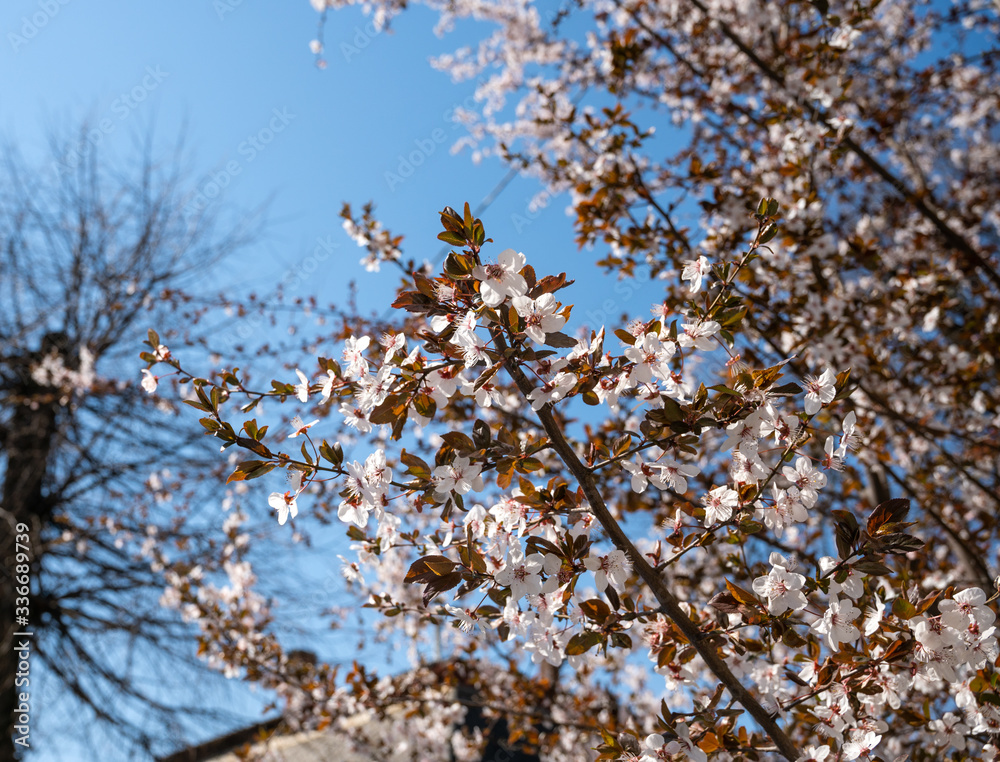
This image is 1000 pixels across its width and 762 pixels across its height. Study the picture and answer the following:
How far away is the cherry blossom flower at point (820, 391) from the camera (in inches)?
51.1

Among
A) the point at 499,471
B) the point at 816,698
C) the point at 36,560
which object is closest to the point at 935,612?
the point at 816,698

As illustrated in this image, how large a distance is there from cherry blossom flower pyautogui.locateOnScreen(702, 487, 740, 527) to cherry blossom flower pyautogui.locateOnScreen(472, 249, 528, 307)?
0.66m

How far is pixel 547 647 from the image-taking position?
1.41 m

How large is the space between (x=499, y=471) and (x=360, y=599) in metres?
4.15

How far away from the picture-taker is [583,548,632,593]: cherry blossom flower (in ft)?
4.28

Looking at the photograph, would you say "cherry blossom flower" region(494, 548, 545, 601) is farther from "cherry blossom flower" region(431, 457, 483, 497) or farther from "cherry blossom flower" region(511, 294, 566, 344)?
"cherry blossom flower" region(511, 294, 566, 344)

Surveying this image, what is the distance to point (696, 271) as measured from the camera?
4.61ft

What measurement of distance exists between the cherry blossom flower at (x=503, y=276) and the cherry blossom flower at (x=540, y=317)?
0.12 feet

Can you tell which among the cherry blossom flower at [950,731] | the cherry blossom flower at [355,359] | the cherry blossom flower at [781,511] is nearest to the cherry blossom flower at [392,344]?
the cherry blossom flower at [355,359]

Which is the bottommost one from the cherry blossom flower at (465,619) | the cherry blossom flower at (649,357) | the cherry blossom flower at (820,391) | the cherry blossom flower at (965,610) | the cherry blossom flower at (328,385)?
the cherry blossom flower at (965,610)

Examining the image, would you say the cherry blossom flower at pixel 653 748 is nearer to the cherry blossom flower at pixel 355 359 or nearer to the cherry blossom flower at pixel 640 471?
the cherry blossom flower at pixel 640 471

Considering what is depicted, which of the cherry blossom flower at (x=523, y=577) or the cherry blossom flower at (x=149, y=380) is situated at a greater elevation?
the cherry blossom flower at (x=149, y=380)

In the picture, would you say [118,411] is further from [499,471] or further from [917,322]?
[917,322]

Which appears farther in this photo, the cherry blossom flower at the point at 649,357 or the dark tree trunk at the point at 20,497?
the dark tree trunk at the point at 20,497
